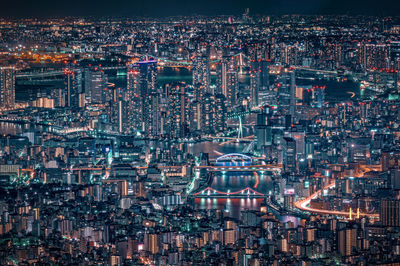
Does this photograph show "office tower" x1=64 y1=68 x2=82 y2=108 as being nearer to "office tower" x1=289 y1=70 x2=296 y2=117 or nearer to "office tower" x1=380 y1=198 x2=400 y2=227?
"office tower" x1=289 y1=70 x2=296 y2=117

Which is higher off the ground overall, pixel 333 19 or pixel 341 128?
pixel 333 19

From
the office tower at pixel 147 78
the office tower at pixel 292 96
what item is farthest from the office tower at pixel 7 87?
the office tower at pixel 292 96

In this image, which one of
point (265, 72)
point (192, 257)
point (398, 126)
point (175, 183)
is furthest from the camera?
point (265, 72)

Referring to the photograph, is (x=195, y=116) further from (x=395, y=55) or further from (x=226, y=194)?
(x=395, y=55)

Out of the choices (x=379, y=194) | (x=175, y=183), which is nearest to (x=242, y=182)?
(x=175, y=183)

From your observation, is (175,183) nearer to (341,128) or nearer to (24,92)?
(341,128)

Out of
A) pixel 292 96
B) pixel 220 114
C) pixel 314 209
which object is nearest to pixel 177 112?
pixel 220 114
